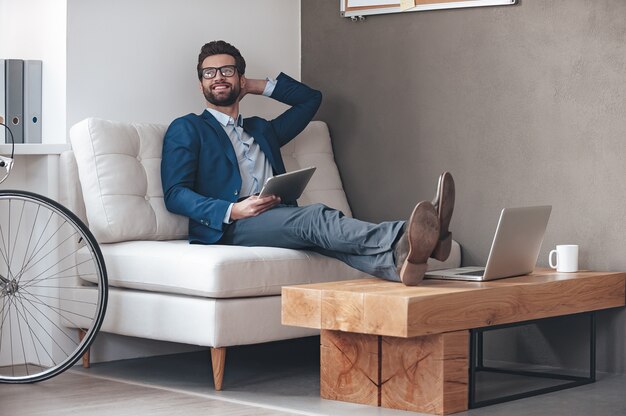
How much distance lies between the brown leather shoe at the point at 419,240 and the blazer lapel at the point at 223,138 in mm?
1051

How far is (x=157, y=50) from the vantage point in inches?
178

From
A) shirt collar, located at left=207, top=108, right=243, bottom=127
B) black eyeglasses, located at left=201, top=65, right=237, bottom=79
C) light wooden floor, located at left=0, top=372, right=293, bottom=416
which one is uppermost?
black eyeglasses, located at left=201, top=65, right=237, bottom=79

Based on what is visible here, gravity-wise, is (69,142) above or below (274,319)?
above

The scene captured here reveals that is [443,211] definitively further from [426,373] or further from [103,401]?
[103,401]

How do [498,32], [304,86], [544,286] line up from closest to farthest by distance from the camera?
1. [544,286]
2. [498,32]
3. [304,86]

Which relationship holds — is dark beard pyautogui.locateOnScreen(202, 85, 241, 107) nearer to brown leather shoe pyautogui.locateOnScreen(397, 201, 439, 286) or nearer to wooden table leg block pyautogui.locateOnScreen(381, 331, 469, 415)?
brown leather shoe pyautogui.locateOnScreen(397, 201, 439, 286)

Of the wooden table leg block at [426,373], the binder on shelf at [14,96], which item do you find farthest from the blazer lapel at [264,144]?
the wooden table leg block at [426,373]

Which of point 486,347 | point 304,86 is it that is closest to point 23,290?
point 304,86

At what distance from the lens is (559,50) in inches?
164

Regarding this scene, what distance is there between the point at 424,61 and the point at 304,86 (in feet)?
1.77

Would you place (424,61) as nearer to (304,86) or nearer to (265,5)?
(304,86)

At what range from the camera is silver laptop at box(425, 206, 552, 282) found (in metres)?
3.57

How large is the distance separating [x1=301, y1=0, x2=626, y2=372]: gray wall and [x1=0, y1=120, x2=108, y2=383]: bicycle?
1.37 m

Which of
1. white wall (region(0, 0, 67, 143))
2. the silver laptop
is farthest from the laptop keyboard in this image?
white wall (region(0, 0, 67, 143))
